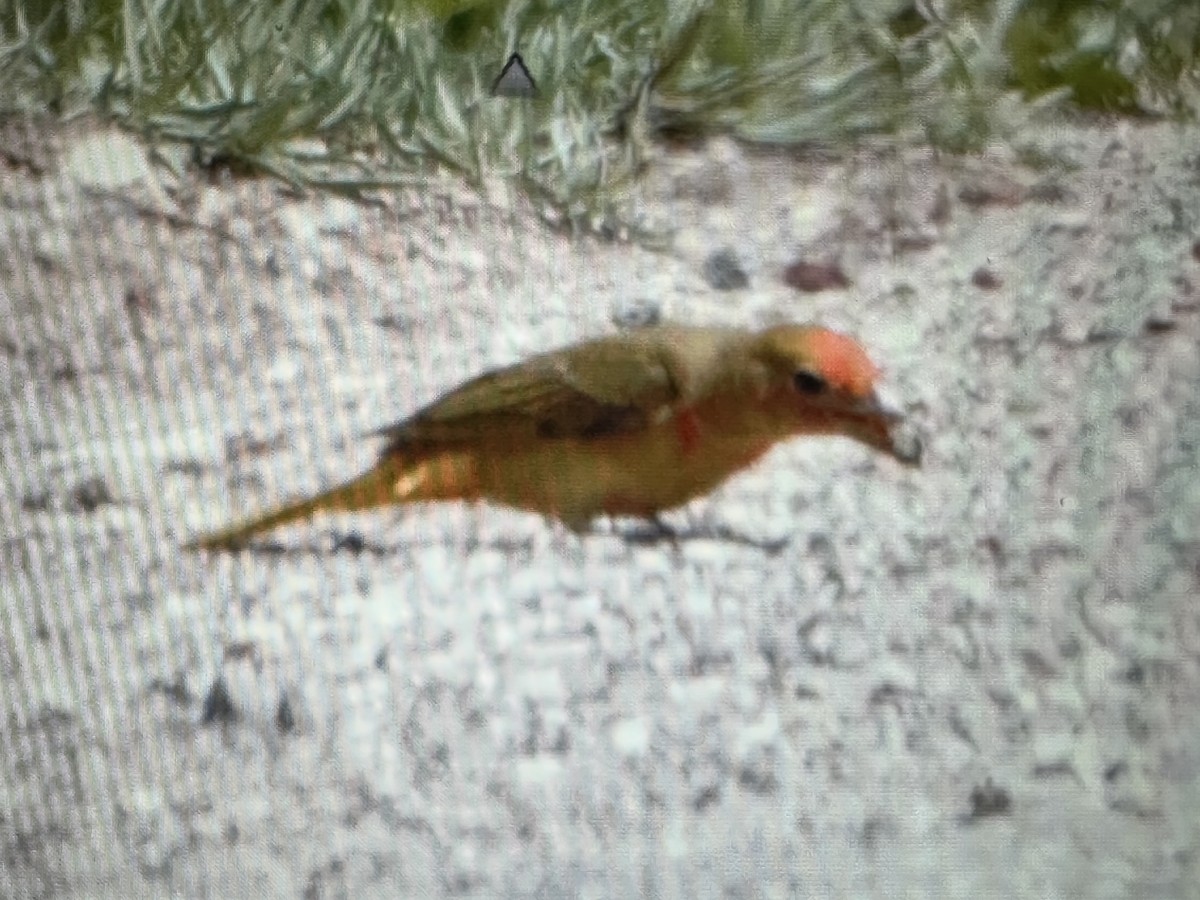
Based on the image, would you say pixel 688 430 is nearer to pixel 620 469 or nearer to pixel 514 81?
pixel 620 469

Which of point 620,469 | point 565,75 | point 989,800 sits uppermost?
point 565,75

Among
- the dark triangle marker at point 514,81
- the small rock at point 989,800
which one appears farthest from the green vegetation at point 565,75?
the small rock at point 989,800

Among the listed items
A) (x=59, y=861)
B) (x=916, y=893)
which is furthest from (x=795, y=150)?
(x=59, y=861)

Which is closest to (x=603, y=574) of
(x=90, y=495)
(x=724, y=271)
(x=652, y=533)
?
(x=652, y=533)

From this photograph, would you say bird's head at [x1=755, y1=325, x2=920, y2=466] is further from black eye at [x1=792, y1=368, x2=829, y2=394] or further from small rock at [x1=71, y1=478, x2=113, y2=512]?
small rock at [x1=71, y1=478, x2=113, y2=512]

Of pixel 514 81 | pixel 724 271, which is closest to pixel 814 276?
pixel 724 271

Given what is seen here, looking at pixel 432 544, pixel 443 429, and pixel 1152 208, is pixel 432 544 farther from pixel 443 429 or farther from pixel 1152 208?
pixel 1152 208

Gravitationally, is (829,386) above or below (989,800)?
above
